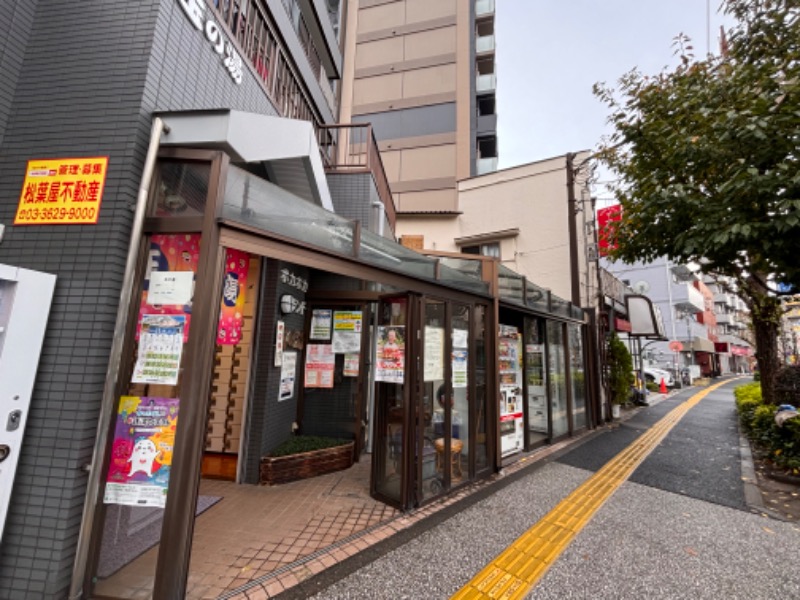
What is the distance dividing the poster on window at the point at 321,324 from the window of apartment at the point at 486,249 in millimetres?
8729

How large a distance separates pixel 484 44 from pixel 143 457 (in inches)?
935

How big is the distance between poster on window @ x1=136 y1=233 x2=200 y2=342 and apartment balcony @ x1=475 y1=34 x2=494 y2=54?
72.1ft

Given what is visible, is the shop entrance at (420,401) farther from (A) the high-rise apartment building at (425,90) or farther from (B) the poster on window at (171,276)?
(A) the high-rise apartment building at (425,90)

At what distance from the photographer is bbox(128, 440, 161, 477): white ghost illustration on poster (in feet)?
8.24

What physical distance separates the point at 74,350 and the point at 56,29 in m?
2.96

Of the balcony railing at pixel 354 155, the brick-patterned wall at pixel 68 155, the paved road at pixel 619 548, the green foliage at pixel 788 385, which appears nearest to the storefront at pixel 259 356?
the brick-patterned wall at pixel 68 155

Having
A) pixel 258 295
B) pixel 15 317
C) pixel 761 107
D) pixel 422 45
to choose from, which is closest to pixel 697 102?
pixel 761 107

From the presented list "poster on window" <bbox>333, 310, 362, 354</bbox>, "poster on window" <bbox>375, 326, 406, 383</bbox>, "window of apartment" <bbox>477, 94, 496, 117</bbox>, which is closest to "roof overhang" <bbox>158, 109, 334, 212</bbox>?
"poster on window" <bbox>375, 326, 406, 383</bbox>

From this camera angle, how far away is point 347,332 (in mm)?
5988

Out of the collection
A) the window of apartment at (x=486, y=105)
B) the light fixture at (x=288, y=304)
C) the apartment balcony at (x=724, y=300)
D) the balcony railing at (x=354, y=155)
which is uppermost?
the window of apartment at (x=486, y=105)

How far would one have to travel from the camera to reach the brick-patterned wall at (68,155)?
238 centimetres

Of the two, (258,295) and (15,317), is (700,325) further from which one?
(15,317)

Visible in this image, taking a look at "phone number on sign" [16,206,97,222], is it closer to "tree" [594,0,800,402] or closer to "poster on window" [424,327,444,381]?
"poster on window" [424,327,444,381]

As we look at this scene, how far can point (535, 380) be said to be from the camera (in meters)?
7.65
